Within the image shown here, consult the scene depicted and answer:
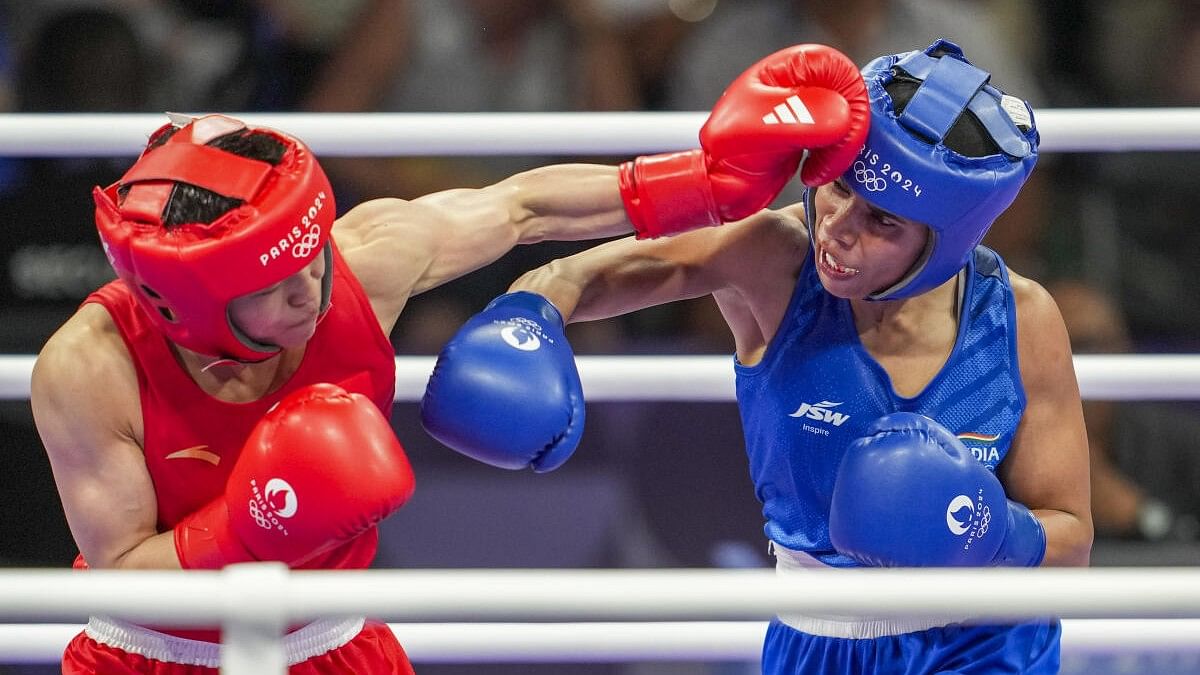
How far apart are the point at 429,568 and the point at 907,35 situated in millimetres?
1693

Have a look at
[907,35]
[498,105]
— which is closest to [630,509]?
[498,105]

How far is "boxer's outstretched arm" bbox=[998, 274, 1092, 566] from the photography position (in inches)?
77.7

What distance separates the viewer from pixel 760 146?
1763 mm

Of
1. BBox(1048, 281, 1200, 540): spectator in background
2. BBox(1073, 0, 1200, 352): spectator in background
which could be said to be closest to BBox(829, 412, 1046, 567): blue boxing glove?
BBox(1048, 281, 1200, 540): spectator in background

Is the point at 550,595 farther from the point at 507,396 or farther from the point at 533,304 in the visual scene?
the point at 533,304

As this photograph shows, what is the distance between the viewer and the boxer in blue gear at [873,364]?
1.86 meters

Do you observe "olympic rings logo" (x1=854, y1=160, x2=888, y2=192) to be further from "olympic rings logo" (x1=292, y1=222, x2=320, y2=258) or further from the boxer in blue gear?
"olympic rings logo" (x1=292, y1=222, x2=320, y2=258)

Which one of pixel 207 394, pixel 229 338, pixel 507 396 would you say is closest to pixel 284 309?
pixel 229 338

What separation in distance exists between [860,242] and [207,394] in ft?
2.67

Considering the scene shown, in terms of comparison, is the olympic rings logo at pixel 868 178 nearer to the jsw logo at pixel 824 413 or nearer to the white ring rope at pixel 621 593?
the jsw logo at pixel 824 413

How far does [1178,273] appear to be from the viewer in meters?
3.99

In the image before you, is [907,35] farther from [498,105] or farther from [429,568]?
[429,568]

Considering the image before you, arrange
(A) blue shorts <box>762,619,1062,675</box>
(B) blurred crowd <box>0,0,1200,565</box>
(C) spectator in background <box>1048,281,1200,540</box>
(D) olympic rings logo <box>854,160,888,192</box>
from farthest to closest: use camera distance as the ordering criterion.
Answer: (C) spectator in background <box>1048,281,1200,540</box>, (B) blurred crowd <box>0,0,1200,565</box>, (A) blue shorts <box>762,619,1062,675</box>, (D) olympic rings logo <box>854,160,888,192</box>

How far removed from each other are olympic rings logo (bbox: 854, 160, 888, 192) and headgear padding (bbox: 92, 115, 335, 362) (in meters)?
0.63
